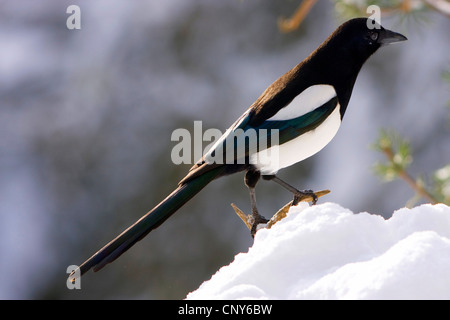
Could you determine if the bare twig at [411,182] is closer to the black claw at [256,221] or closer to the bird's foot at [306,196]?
the bird's foot at [306,196]

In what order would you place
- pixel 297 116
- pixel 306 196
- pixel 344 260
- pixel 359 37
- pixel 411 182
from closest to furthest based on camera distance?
pixel 344 260 → pixel 306 196 → pixel 297 116 → pixel 359 37 → pixel 411 182

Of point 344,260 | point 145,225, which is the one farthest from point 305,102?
point 344,260

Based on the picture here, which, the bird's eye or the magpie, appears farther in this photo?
the bird's eye

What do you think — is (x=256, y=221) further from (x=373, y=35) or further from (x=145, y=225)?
(x=373, y=35)

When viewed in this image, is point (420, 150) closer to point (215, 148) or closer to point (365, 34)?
point (365, 34)

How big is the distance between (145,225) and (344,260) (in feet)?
3.17

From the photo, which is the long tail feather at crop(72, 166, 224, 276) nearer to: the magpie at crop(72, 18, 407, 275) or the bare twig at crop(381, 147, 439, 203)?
the magpie at crop(72, 18, 407, 275)

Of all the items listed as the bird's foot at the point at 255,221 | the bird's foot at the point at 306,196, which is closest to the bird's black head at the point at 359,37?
the bird's foot at the point at 306,196

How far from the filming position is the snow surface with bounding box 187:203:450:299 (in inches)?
46.2

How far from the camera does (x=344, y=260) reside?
1.29m

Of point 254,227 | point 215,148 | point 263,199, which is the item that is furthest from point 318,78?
point 263,199

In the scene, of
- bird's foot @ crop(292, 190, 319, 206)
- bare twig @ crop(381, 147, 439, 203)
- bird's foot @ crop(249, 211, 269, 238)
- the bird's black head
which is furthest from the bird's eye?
bird's foot @ crop(249, 211, 269, 238)

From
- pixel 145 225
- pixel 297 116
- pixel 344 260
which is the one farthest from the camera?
pixel 297 116

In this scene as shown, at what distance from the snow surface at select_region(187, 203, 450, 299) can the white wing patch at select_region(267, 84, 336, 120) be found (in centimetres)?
110
